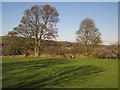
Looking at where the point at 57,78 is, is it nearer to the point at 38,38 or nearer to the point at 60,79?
the point at 60,79

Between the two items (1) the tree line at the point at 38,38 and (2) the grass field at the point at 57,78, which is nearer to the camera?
(2) the grass field at the point at 57,78

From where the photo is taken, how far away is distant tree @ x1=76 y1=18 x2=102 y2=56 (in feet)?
97.2

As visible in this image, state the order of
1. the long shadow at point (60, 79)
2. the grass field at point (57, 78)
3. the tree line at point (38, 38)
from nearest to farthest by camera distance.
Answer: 1. the grass field at point (57, 78)
2. the long shadow at point (60, 79)
3. the tree line at point (38, 38)

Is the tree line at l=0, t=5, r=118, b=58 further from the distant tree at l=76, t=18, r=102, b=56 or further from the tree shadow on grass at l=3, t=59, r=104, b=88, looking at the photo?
the tree shadow on grass at l=3, t=59, r=104, b=88

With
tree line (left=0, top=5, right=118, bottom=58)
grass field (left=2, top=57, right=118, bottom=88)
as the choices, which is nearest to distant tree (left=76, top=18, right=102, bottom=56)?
tree line (left=0, top=5, right=118, bottom=58)

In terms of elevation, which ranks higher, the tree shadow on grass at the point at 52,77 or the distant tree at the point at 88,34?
the distant tree at the point at 88,34

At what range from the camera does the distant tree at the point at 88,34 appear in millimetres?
29627

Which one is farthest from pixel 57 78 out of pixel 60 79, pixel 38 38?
pixel 38 38

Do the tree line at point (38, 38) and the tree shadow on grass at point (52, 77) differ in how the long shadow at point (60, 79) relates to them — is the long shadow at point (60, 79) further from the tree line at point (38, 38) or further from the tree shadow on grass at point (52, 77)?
the tree line at point (38, 38)

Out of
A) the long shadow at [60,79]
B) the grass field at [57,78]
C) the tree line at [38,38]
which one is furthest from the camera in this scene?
the tree line at [38,38]

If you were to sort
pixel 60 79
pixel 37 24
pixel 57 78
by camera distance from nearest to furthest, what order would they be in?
pixel 60 79 < pixel 57 78 < pixel 37 24

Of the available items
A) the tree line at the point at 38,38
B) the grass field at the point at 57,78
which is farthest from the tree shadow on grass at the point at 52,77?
the tree line at the point at 38,38

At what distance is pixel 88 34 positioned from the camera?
3059cm

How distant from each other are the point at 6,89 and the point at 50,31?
20.0 meters
